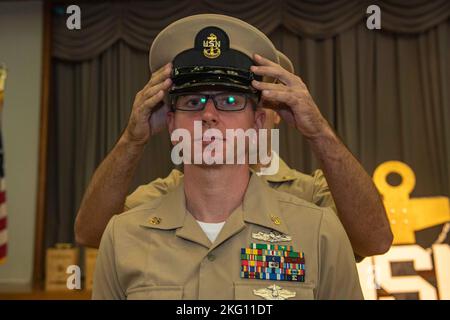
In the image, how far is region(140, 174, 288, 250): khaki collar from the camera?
1.15 metres

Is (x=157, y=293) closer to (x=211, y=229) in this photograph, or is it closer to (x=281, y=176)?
(x=211, y=229)

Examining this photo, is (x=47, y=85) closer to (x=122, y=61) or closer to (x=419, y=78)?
(x=122, y=61)

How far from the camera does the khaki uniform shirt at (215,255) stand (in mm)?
1103

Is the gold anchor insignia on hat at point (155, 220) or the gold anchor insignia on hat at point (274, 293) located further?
the gold anchor insignia on hat at point (155, 220)

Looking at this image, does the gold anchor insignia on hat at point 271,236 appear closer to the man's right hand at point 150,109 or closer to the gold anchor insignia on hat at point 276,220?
the gold anchor insignia on hat at point 276,220

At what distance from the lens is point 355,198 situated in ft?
4.28

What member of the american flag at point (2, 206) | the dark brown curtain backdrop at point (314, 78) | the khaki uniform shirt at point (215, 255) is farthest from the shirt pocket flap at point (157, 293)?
the dark brown curtain backdrop at point (314, 78)

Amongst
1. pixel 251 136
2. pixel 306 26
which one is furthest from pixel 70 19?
pixel 251 136

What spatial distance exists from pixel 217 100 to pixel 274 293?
0.42m

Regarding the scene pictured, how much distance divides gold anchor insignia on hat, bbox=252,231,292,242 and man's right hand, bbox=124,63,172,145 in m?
0.36

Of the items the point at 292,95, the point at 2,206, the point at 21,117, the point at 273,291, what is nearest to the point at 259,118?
the point at 292,95

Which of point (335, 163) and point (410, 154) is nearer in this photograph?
point (335, 163)

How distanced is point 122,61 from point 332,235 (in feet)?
11.0

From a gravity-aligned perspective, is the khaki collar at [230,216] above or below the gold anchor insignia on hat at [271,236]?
above
